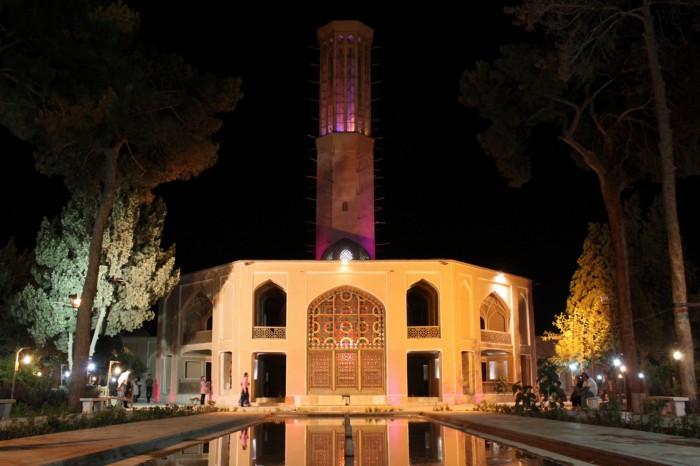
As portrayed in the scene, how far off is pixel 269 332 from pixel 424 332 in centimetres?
630

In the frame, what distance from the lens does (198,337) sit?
1203 inches

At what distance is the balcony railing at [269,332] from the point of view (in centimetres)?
2805

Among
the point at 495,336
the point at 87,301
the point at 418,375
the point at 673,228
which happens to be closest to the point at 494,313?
the point at 495,336

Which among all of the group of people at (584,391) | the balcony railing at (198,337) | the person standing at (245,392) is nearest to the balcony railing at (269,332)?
the person standing at (245,392)

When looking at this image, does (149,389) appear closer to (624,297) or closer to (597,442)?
(624,297)

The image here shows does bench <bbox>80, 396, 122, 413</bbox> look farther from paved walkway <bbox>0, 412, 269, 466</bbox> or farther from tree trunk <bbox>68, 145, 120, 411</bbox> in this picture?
paved walkway <bbox>0, 412, 269, 466</bbox>

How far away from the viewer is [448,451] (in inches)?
401

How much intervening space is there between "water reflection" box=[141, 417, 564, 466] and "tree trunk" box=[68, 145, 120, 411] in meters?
6.39

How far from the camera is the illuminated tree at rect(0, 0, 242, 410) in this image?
1655 cm

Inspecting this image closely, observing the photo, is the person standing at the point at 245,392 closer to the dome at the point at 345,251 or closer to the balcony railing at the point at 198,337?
the balcony railing at the point at 198,337

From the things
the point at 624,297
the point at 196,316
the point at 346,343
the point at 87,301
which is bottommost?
the point at 346,343

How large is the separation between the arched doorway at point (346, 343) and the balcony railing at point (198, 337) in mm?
4889

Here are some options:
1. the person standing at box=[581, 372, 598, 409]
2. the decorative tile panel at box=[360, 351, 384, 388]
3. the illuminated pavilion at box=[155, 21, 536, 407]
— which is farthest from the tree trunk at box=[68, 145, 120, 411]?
the person standing at box=[581, 372, 598, 409]

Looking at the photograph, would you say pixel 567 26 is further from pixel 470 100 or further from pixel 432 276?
→ pixel 432 276
